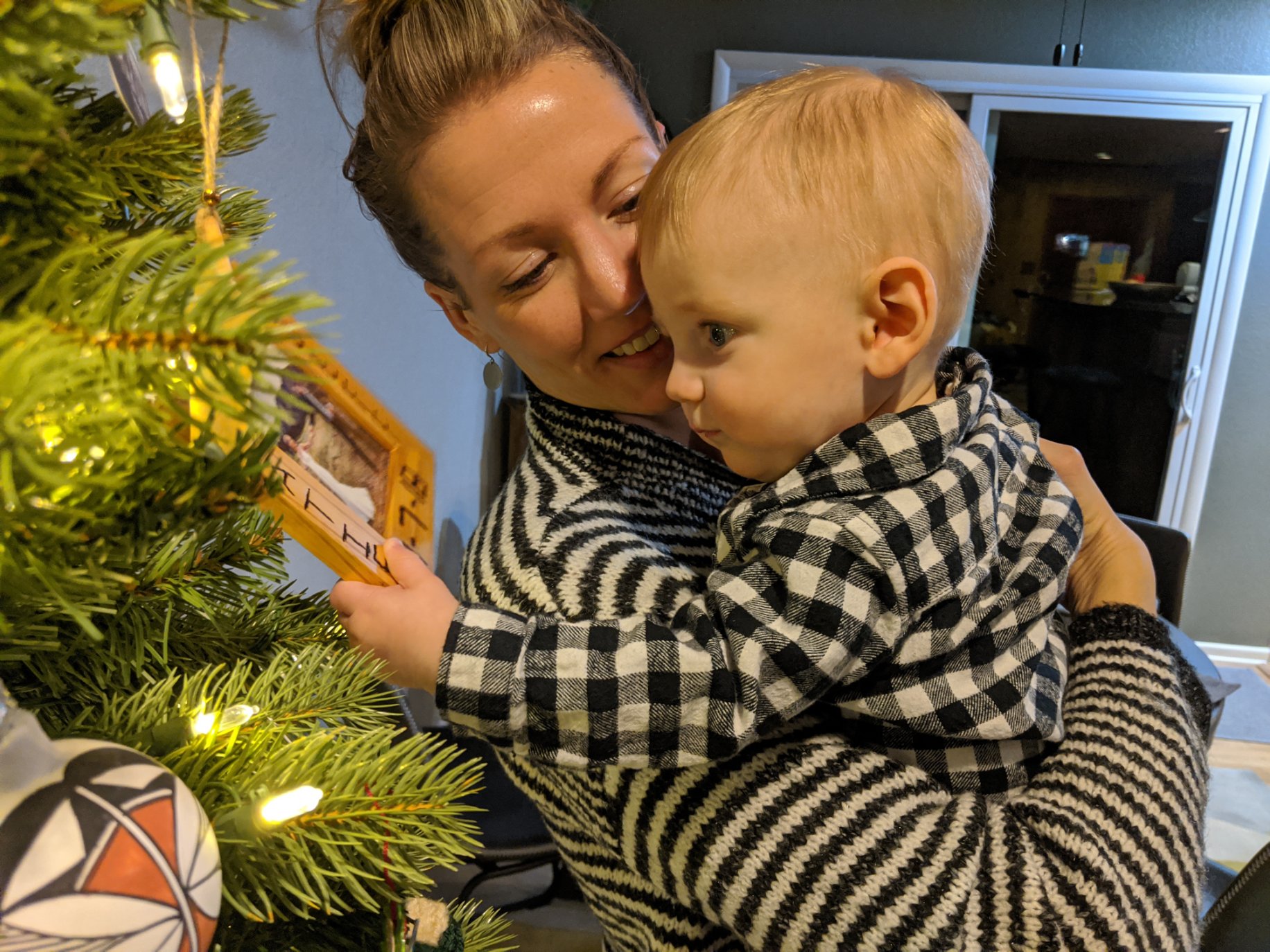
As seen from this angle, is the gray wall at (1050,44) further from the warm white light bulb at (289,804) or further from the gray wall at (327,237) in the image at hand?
the warm white light bulb at (289,804)

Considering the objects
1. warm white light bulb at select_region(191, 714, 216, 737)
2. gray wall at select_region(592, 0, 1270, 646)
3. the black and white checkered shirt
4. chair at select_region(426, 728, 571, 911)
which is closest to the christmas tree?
warm white light bulb at select_region(191, 714, 216, 737)

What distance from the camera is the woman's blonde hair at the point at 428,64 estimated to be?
788 mm

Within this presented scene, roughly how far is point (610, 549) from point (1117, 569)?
56 centimetres

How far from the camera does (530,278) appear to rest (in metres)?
0.83

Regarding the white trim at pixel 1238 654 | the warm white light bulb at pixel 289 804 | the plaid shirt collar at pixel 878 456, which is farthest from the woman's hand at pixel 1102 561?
the white trim at pixel 1238 654

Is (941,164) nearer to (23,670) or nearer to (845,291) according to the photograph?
(845,291)

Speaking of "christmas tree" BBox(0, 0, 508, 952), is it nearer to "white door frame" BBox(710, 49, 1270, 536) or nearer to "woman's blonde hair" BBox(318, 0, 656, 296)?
"woman's blonde hair" BBox(318, 0, 656, 296)

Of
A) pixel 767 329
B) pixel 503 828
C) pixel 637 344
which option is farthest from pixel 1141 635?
pixel 503 828

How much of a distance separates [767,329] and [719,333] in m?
0.05

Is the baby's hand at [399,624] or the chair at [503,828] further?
the chair at [503,828]

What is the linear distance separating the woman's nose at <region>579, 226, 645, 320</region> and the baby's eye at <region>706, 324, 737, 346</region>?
0.12 m

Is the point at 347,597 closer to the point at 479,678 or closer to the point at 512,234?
the point at 479,678

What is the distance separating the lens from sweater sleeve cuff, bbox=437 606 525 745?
23.4 inches

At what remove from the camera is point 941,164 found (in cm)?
70
